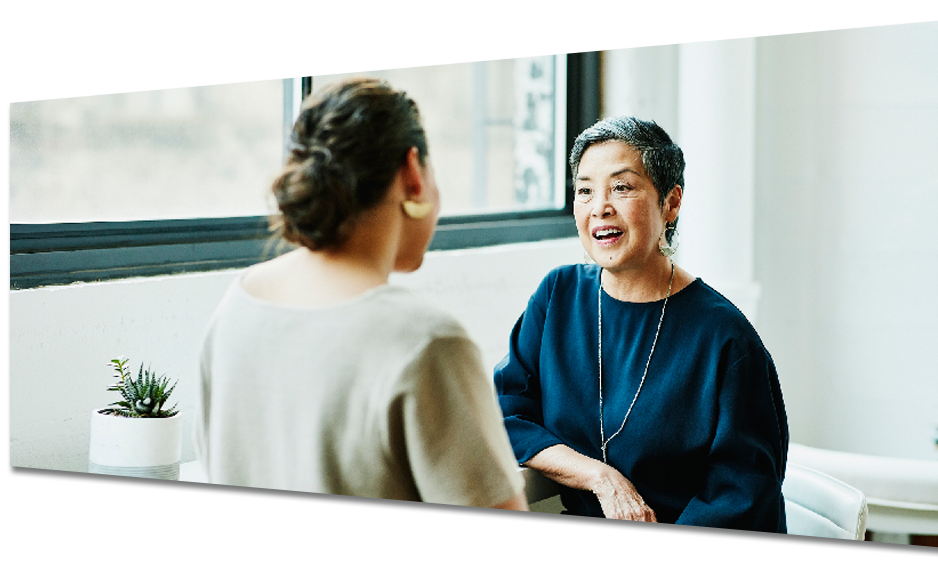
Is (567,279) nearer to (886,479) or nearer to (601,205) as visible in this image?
(601,205)

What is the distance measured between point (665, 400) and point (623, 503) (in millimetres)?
180

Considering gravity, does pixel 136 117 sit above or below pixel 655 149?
above

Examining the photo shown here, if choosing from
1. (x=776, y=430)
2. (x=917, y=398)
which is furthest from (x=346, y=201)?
(x=917, y=398)

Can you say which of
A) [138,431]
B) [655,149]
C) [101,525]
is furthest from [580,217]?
[101,525]

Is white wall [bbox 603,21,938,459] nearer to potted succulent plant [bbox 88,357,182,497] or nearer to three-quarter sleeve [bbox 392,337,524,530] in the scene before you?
three-quarter sleeve [bbox 392,337,524,530]

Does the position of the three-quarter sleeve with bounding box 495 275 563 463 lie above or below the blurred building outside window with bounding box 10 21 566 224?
below

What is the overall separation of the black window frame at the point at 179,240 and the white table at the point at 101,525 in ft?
1.29

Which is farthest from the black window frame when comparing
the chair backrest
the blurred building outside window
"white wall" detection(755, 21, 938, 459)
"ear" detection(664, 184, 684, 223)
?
the chair backrest

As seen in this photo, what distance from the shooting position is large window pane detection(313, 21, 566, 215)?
167 centimetres

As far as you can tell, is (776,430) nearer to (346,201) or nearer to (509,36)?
(346,201)

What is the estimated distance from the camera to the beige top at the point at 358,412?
1.47 m

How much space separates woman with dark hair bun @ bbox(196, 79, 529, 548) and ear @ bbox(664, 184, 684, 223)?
13.7 inches

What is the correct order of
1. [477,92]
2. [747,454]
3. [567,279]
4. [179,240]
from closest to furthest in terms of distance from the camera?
[747,454], [567,279], [477,92], [179,240]

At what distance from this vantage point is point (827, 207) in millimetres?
1569
